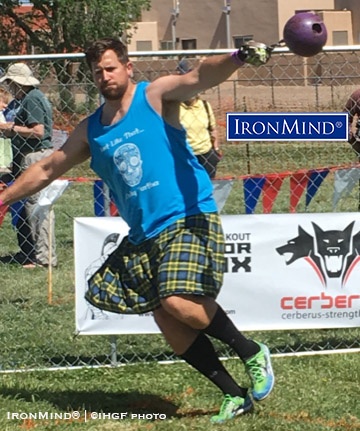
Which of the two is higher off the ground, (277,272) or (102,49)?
(102,49)

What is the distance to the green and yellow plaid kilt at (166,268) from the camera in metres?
4.66

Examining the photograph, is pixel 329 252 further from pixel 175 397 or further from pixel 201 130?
pixel 201 130

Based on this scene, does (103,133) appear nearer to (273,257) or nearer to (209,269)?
(209,269)

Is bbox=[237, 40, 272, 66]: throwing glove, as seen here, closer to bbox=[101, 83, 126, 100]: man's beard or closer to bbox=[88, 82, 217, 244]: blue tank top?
bbox=[88, 82, 217, 244]: blue tank top

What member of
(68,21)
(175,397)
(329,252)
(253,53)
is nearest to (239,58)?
(253,53)

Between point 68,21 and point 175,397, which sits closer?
point 175,397

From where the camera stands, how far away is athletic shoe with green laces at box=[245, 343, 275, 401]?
4.86m

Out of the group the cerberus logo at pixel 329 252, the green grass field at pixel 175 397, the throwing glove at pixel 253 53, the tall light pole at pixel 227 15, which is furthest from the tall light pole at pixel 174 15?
Result: the throwing glove at pixel 253 53

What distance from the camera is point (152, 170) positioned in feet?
15.3

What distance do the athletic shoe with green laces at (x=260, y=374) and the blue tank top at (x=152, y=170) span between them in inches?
31.1

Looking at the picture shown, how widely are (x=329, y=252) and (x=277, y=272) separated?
1.15 ft

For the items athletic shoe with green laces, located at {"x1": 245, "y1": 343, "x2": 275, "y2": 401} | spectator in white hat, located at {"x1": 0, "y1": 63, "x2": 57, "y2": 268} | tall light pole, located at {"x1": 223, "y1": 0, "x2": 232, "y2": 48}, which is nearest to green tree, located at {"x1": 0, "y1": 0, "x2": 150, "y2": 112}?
tall light pole, located at {"x1": 223, "y1": 0, "x2": 232, "y2": 48}

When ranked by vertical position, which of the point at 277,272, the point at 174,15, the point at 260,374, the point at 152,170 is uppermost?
the point at 174,15

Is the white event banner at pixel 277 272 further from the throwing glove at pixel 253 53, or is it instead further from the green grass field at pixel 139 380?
the throwing glove at pixel 253 53
